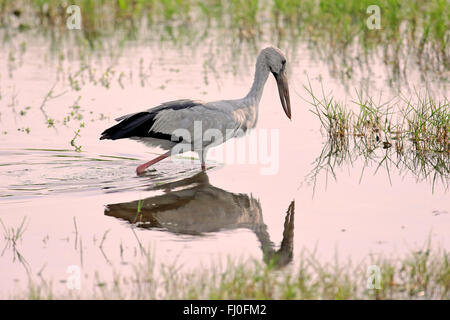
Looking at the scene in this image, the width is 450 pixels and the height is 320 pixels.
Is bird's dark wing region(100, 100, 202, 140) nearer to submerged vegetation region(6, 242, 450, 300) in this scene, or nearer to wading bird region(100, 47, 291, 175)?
wading bird region(100, 47, 291, 175)

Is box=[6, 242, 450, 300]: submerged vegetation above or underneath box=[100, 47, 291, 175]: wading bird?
underneath

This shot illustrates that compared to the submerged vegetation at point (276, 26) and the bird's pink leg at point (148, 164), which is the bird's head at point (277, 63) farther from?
the submerged vegetation at point (276, 26)

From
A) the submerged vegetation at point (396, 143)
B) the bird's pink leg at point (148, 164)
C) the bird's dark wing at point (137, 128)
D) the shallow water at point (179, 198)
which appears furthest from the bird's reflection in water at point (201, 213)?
the submerged vegetation at point (396, 143)

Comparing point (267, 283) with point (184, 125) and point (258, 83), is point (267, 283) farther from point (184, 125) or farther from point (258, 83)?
point (258, 83)

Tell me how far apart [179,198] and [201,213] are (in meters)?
0.50

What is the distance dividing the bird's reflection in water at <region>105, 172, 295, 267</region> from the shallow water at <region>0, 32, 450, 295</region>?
15mm

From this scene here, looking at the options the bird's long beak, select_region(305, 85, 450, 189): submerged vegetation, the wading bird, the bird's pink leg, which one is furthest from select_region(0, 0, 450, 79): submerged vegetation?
the bird's pink leg

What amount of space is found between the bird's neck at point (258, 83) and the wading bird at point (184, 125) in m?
0.10

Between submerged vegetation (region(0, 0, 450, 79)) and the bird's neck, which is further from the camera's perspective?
submerged vegetation (region(0, 0, 450, 79))

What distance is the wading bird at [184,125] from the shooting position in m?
7.51

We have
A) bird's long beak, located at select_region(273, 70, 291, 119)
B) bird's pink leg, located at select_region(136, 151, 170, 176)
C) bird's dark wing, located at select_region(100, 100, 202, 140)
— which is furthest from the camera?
bird's long beak, located at select_region(273, 70, 291, 119)

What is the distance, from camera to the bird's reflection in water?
239 inches

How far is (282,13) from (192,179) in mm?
8803

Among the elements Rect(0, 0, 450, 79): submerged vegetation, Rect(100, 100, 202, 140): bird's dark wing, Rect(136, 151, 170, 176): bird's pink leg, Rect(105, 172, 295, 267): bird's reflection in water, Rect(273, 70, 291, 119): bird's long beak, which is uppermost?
Rect(0, 0, 450, 79): submerged vegetation
